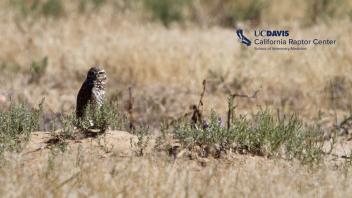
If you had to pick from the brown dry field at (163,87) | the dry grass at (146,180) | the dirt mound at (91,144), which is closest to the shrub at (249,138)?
the brown dry field at (163,87)

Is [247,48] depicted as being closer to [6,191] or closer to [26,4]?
[26,4]

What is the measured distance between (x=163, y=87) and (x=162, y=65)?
577mm

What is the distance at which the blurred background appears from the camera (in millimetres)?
10547

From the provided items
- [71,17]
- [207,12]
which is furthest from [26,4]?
[207,12]

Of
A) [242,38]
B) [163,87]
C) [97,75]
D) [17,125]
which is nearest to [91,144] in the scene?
[17,125]

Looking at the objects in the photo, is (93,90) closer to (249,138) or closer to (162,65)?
(249,138)

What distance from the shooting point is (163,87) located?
11234 mm

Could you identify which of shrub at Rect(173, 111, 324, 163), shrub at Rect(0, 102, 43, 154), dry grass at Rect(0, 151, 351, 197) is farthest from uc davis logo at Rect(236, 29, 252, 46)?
dry grass at Rect(0, 151, 351, 197)

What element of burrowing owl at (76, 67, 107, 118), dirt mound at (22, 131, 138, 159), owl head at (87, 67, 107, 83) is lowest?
dirt mound at (22, 131, 138, 159)

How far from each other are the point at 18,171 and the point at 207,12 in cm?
1262

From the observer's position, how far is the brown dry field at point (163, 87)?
5.20 m

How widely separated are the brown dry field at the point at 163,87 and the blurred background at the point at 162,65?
2cm

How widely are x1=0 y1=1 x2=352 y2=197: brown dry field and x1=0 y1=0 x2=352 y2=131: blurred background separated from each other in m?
0.02

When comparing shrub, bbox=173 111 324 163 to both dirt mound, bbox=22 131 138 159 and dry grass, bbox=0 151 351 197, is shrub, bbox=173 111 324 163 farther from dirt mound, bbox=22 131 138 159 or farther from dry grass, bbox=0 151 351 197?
dry grass, bbox=0 151 351 197
